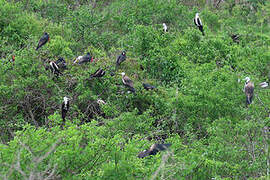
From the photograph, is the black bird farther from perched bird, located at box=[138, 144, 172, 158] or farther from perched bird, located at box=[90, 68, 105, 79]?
perched bird, located at box=[138, 144, 172, 158]

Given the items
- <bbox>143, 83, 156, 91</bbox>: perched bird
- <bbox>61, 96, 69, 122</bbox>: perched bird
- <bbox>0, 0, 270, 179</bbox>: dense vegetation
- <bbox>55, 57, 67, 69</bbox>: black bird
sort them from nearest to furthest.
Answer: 1. <bbox>0, 0, 270, 179</bbox>: dense vegetation
2. <bbox>61, 96, 69, 122</bbox>: perched bird
3. <bbox>55, 57, 67, 69</bbox>: black bird
4. <bbox>143, 83, 156, 91</bbox>: perched bird

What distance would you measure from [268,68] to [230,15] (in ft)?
27.3

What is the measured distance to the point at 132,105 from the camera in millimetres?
9867

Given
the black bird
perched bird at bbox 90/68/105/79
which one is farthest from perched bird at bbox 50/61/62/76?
perched bird at bbox 90/68/105/79

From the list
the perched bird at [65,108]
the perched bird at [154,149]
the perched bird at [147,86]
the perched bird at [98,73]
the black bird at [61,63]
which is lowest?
the perched bird at [147,86]

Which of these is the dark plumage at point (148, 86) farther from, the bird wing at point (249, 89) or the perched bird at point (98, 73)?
the bird wing at point (249, 89)

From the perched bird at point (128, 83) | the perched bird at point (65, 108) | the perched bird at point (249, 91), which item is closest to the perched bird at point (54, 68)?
the perched bird at point (65, 108)

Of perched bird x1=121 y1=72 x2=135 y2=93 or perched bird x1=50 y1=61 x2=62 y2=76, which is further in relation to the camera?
perched bird x1=121 y1=72 x2=135 y2=93

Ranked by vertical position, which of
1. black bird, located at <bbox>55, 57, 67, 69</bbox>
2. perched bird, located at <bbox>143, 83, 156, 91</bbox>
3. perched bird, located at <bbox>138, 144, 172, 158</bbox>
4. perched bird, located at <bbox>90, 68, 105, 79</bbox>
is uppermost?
black bird, located at <bbox>55, 57, 67, 69</bbox>

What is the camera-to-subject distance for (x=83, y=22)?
570 inches

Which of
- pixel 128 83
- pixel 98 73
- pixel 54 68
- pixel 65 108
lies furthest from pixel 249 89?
pixel 54 68

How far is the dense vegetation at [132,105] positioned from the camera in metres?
5.71

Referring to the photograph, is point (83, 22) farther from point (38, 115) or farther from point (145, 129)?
point (145, 129)

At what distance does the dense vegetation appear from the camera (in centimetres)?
571
